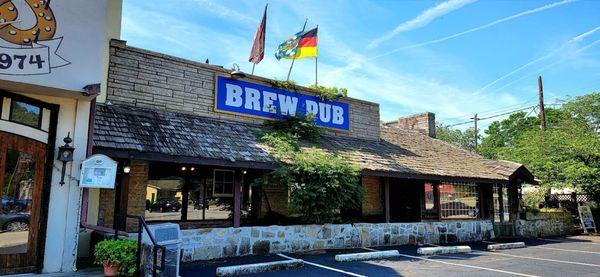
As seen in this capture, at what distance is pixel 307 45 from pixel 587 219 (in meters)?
15.9

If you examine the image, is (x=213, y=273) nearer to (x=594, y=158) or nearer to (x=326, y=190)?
(x=326, y=190)

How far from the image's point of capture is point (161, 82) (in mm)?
11836

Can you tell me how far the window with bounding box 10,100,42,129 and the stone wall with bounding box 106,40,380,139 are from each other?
130 inches

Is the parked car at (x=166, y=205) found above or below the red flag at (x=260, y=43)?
below

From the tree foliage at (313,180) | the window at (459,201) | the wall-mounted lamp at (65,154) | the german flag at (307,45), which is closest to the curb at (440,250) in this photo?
the tree foliage at (313,180)

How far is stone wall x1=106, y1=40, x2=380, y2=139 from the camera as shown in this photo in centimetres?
1109

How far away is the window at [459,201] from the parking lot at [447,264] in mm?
4274

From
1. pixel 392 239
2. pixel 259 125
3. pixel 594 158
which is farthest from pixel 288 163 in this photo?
pixel 594 158

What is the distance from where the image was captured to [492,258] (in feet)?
36.5

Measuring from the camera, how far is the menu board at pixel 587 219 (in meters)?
19.4

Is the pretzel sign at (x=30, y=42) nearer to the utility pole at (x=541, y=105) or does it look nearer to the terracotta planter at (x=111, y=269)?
the terracotta planter at (x=111, y=269)

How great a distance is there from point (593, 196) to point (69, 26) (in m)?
22.4

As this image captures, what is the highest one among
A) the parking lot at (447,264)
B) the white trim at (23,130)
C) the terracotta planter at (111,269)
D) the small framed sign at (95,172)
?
the white trim at (23,130)

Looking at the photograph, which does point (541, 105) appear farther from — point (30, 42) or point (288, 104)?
point (30, 42)
